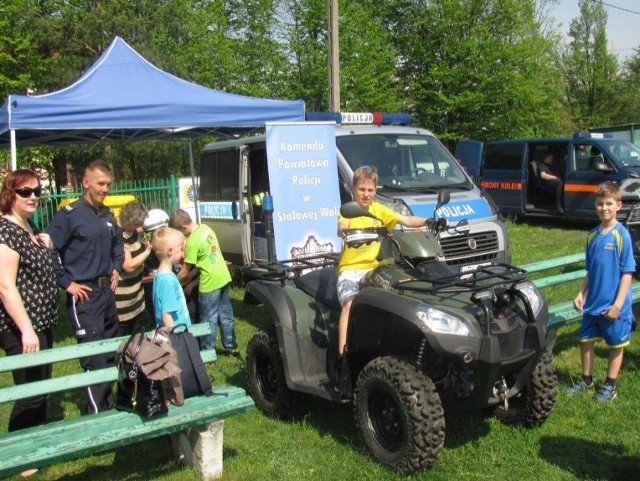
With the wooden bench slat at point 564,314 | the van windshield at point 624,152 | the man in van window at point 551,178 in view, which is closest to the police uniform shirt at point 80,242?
the wooden bench slat at point 564,314

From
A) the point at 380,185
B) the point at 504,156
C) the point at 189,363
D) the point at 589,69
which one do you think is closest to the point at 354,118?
the point at 380,185

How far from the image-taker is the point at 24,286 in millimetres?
3881

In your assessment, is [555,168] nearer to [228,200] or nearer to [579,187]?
[579,187]

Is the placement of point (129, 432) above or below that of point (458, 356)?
below

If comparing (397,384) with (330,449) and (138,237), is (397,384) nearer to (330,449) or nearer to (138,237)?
(330,449)

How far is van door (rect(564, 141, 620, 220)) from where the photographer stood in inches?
539

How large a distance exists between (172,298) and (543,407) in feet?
8.12

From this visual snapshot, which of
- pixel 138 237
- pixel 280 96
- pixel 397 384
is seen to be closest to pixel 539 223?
pixel 138 237

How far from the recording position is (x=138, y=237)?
5.67 metres

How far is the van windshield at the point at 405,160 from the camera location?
8.07 m

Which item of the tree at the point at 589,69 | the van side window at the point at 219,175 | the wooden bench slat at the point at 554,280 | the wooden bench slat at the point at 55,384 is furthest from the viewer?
the tree at the point at 589,69

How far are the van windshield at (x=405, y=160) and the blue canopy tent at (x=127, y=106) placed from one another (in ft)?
2.99

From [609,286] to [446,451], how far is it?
1717mm

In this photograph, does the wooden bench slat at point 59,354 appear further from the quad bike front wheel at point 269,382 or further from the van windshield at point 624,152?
the van windshield at point 624,152
